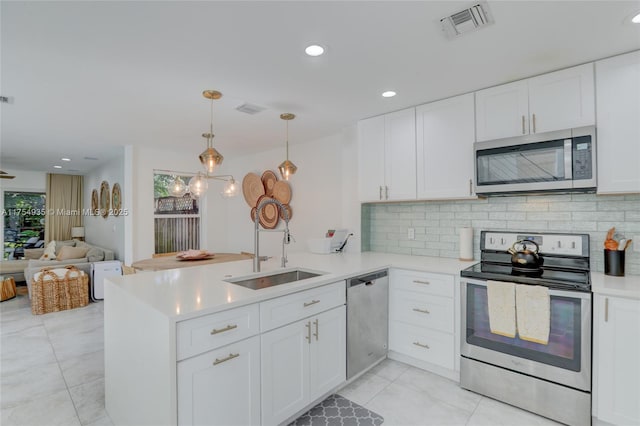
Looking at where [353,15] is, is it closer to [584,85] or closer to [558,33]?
[558,33]

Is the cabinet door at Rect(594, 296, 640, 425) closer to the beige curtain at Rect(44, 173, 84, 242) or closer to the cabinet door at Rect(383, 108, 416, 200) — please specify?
the cabinet door at Rect(383, 108, 416, 200)

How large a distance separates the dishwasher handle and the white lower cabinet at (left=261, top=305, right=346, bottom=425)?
217mm

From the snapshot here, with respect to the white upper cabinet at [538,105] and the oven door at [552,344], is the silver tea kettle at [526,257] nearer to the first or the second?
the oven door at [552,344]

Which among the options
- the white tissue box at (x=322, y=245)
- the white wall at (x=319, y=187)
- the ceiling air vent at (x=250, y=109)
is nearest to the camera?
the ceiling air vent at (x=250, y=109)

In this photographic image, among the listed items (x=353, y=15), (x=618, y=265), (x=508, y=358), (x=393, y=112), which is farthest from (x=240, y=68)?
(x=618, y=265)

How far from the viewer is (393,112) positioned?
3184 millimetres

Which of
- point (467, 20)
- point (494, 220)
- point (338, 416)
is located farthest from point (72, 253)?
point (467, 20)

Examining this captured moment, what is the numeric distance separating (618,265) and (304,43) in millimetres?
2534

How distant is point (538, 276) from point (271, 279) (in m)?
1.87

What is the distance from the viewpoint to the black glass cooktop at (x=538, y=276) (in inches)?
77.5

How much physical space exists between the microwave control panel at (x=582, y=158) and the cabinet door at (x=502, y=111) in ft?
1.10

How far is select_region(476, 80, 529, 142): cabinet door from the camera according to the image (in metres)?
2.41

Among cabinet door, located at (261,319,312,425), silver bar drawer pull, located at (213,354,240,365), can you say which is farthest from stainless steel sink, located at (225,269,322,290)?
silver bar drawer pull, located at (213,354,240,365)

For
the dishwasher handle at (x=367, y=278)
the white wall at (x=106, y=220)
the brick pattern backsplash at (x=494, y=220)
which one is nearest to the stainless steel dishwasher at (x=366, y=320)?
the dishwasher handle at (x=367, y=278)
